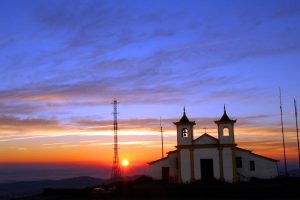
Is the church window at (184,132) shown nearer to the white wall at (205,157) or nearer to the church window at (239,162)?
the white wall at (205,157)

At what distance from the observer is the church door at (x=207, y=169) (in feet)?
175

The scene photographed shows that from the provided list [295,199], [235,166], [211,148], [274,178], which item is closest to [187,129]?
[211,148]

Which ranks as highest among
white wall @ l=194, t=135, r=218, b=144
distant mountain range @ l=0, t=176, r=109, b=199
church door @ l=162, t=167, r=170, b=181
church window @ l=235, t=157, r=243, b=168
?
white wall @ l=194, t=135, r=218, b=144

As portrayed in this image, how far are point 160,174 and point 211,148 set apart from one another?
7.99 metres

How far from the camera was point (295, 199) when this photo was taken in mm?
36000

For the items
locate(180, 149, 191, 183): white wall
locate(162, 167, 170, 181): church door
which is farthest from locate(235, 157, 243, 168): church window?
locate(162, 167, 170, 181): church door

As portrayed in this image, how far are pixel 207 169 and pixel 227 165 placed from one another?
235 centimetres

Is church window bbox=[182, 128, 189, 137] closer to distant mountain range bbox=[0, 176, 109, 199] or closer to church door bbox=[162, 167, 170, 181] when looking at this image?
church door bbox=[162, 167, 170, 181]

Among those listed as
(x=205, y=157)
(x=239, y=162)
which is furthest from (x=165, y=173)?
(x=239, y=162)

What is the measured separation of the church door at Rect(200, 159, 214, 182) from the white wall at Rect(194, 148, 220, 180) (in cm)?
39

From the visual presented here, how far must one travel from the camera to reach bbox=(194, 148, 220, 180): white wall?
53000 millimetres

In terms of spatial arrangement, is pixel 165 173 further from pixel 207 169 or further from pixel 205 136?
pixel 205 136

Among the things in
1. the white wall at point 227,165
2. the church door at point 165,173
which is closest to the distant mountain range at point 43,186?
the church door at point 165,173

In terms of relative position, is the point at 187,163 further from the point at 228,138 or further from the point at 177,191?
the point at 177,191
